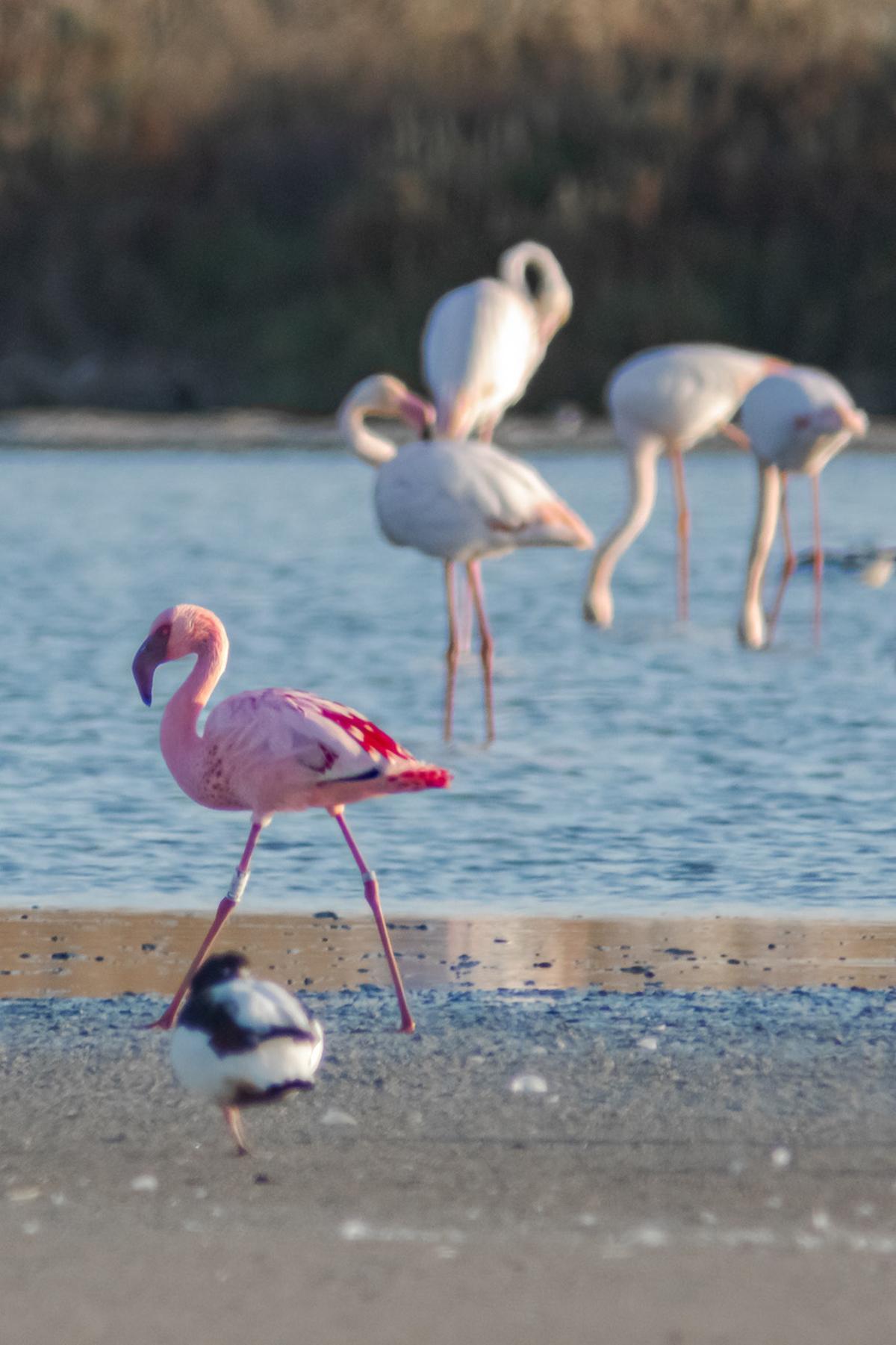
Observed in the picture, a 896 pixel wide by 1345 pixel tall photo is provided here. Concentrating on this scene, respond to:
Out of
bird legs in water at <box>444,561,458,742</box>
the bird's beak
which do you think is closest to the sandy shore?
the bird's beak

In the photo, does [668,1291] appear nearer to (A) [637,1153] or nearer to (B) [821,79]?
(A) [637,1153]

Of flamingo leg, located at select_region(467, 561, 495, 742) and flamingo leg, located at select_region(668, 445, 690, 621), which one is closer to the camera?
flamingo leg, located at select_region(467, 561, 495, 742)

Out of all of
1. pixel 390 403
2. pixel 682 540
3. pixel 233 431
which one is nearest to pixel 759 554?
pixel 682 540

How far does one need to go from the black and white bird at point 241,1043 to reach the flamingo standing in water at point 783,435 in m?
8.05

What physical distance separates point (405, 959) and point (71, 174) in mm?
35348

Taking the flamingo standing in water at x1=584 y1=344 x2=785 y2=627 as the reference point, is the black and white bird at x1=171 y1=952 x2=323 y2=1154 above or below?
above

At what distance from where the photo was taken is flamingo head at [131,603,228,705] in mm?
5332

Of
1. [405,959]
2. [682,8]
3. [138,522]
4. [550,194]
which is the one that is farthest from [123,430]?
[405,959]

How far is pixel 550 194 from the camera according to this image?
114 feet

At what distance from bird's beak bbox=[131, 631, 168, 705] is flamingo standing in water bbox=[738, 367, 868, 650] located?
6647 mm

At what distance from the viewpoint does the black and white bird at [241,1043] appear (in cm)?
375

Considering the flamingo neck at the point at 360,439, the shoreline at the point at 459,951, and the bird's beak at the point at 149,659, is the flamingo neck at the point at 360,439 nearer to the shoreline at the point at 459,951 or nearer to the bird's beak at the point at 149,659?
the shoreline at the point at 459,951

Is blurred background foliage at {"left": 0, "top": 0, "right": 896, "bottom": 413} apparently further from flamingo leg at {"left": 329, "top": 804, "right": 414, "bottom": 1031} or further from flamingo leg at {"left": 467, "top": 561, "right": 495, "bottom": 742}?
flamingo leg at {"left": 329, "top": 804, "right": 414, "bottom": 1031}

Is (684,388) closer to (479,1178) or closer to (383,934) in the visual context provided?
(383,934)
